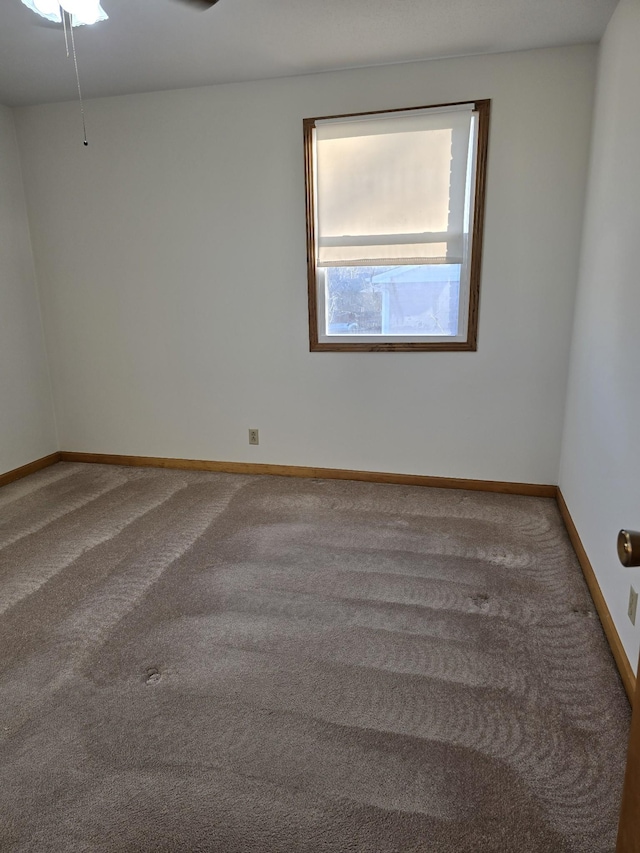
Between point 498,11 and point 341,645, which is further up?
point 498,11

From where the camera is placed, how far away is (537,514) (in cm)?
298

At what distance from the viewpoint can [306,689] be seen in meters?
1.73

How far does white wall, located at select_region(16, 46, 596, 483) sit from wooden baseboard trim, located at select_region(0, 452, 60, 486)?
0.46m

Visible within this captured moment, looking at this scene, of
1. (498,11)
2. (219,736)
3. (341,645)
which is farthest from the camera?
(498,11)

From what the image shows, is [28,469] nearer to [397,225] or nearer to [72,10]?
[72,10]

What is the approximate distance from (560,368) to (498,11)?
182 cm

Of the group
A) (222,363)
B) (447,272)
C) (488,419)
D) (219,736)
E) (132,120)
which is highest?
(132,120)

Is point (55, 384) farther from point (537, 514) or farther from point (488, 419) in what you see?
point (537, 514)

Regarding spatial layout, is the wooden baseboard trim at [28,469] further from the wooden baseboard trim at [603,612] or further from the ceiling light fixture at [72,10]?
the wooden baseboard trim at [603,612]

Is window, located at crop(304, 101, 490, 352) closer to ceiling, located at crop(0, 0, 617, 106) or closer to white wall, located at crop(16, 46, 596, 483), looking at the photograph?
white wall, located at crop(16, 46, 596, 483)

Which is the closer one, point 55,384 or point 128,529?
point 128,529

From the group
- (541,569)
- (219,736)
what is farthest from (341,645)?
(541,569)

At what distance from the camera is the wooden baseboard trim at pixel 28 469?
12.0 ft

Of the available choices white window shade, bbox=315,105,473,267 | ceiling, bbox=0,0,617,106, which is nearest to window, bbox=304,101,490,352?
white window shade, bbox=315,105,473,267
